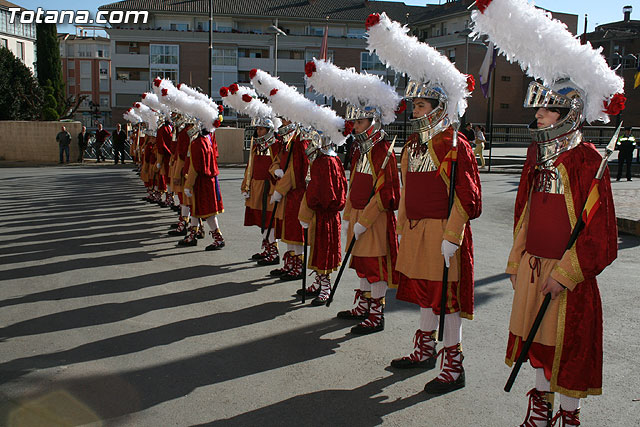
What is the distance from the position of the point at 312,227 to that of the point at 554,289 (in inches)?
149

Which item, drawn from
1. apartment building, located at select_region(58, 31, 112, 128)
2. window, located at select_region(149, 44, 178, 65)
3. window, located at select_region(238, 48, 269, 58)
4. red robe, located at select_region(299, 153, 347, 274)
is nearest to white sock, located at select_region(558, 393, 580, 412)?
red robe, located at select_region(299, 153, 347, 274)

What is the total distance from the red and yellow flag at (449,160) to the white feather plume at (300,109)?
7.38ft

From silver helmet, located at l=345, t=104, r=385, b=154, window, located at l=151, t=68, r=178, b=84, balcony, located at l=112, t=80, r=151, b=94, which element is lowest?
silver helmet, located at l=345, t=104, r=385, b=154

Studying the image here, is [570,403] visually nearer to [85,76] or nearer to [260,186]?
[260,186]

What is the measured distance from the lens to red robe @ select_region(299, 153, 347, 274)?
6695 mm

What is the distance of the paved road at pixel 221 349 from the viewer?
4.32 m

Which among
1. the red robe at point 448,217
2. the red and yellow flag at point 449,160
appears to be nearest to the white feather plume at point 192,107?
the red robe at point 448,217

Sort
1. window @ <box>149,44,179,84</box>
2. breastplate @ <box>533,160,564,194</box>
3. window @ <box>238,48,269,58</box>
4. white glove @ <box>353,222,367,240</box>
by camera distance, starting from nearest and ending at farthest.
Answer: breastplate @ <box>533,160,564,194</box>
white glove @ <box>353,222,367,240</box>
window @ <box>149,44,179,84</box>
window @ <box>238,48,269,58</box>

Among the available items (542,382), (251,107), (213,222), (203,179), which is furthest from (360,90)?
(213,222)

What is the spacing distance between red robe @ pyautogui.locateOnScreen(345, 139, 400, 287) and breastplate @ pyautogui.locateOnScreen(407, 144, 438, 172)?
67cm

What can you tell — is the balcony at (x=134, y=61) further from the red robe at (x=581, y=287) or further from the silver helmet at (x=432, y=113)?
the red robe at (x=581, y=287)

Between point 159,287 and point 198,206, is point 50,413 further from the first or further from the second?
point 198,206

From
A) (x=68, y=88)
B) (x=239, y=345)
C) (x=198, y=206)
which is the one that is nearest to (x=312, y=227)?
(x=239, y=345)

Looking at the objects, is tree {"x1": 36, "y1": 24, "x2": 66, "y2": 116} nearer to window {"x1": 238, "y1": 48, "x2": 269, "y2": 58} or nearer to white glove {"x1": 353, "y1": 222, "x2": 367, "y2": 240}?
window {"x1": 238, "y1": 48, "x2": 269, "y2": 58}
